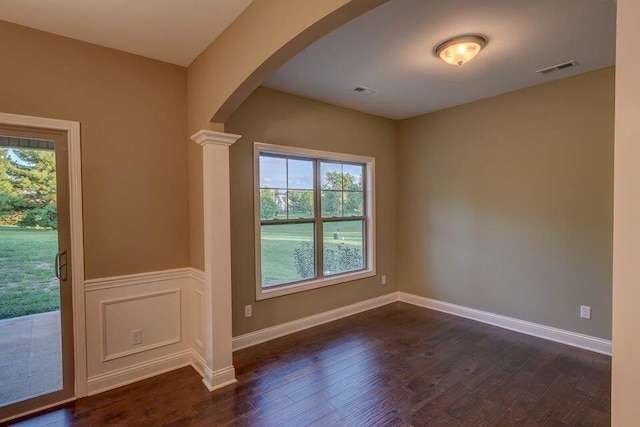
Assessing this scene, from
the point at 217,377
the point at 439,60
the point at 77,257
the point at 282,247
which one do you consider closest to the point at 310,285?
the point at 282,247

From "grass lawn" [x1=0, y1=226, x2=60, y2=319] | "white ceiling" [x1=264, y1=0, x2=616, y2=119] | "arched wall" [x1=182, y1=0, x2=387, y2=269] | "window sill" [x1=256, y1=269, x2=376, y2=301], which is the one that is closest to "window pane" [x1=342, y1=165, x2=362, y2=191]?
"white ceiling" [x1=264, y1=0, x2=616, y2=119]

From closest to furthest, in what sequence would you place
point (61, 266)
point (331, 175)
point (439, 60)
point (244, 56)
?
1. point (244, 56)
2. point (61, 266)
3. point (439, 60)
4. point (331, 175)

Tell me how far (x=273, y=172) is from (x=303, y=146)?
1.60ft

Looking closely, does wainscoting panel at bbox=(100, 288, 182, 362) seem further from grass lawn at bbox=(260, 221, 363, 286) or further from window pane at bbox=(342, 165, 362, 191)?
window pane at bbox=(342, 165, 362, 191)

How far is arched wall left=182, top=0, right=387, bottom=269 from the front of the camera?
1.61 metres

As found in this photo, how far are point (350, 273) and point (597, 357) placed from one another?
263 centimetres

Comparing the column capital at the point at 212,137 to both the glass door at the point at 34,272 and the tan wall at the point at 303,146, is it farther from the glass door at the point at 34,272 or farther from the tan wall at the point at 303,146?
the glass door at the point at 34,272

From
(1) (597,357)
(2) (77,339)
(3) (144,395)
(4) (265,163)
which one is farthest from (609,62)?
(2) (77,339)

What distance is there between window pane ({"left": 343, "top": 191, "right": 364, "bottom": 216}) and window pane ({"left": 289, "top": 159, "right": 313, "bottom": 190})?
2.11 ft

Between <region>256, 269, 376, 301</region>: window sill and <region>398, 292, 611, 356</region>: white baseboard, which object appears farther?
<region>256, 269, 376, 301</region>: window sill

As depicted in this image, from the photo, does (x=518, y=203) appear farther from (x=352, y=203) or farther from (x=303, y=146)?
(x=303, y=146)

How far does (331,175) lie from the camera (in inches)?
165

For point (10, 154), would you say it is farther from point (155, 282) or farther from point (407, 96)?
point (407, 96)

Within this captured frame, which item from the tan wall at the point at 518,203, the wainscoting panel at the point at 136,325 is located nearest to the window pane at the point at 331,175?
the tan wall at the point at 518,203
